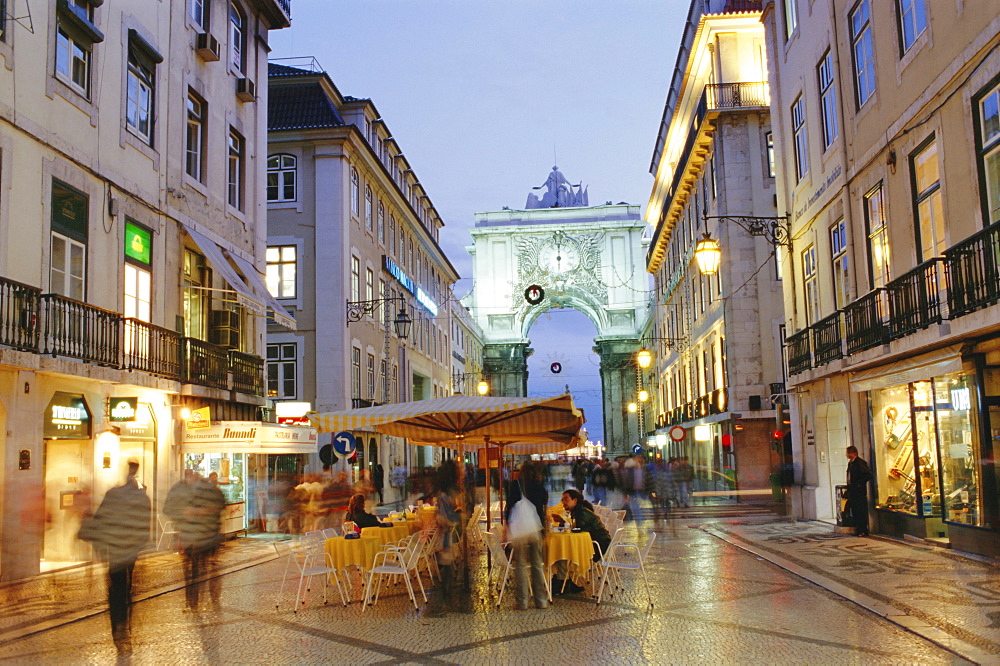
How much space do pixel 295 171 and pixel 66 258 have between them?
627 inches

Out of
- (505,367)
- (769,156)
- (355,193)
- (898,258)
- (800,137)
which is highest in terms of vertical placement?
(769,156)

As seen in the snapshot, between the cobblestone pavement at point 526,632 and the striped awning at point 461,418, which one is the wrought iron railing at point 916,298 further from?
the striped awning at point 461,418

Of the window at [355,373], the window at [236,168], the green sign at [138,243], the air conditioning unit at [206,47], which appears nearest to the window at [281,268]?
the window at [355,373]

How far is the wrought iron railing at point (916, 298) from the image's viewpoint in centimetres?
1288

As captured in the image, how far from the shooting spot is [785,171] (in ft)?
72.8

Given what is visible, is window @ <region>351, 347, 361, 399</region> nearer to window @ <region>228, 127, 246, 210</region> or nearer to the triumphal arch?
window @ <region>228, 127, 246, 210</region>

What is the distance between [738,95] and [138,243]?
2090 cm

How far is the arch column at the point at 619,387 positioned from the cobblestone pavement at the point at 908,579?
173 ft

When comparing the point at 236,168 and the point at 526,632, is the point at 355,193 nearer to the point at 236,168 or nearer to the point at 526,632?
the point at 236,168

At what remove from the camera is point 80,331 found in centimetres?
1364

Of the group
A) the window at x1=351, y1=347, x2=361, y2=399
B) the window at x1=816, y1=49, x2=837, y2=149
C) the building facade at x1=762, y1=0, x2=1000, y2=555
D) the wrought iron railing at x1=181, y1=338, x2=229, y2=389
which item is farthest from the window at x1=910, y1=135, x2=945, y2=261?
the window at x1=351, y1=347, x2=361, y2=399

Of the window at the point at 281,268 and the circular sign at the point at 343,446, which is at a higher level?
the window at the point at 281,268

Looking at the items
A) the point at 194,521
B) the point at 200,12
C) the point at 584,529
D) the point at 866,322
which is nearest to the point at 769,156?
the point at 866,322

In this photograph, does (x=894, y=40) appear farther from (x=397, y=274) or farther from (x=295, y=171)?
(x=397, y=274)
